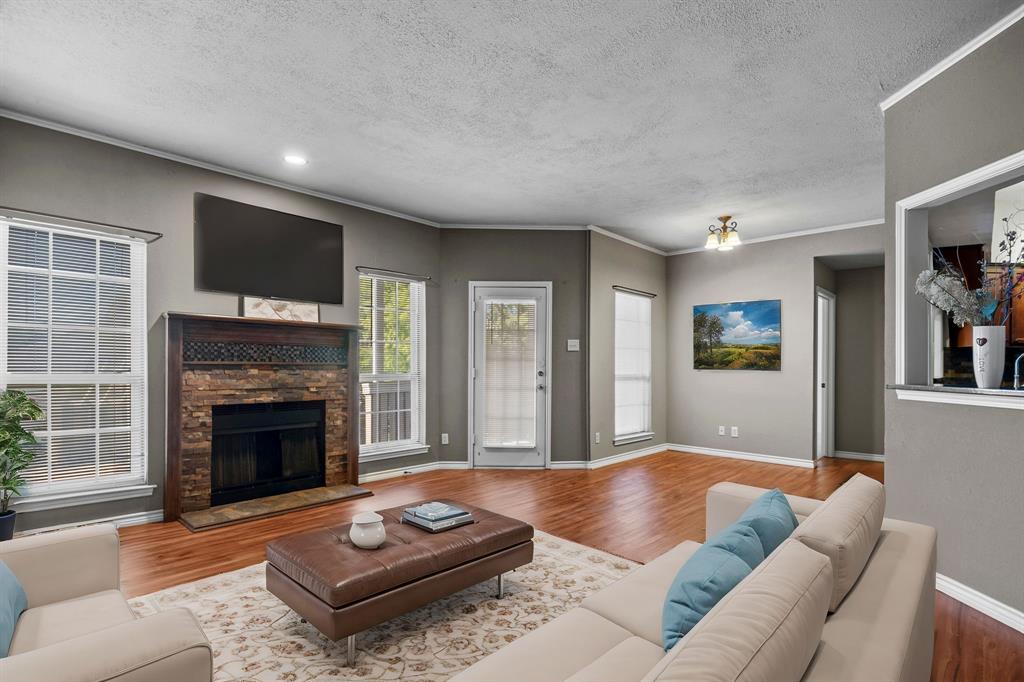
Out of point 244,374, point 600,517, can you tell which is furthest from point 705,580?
point 244,374

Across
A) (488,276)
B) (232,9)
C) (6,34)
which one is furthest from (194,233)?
(488,276)

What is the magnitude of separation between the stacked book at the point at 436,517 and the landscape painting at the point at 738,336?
202 inches

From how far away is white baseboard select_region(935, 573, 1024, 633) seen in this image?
2.45 metres

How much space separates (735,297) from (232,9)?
6.24m

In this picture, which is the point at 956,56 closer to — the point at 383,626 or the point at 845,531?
the point at 845,531

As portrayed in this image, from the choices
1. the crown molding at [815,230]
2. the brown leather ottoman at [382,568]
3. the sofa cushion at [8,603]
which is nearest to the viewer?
the sofa cushion at [8,603]

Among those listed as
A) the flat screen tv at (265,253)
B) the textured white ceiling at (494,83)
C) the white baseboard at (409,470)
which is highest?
the textured white ceiling at (494,83)

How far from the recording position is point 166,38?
263 centimetres

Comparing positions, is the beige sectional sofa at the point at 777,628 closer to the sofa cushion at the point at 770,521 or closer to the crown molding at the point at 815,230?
the sofa cushion at the point at 770,521

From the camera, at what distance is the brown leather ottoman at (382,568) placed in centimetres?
210

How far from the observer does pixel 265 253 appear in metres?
4.61

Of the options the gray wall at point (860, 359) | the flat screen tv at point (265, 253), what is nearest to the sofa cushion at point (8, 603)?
A: the flat screen tv at point (265, 253)

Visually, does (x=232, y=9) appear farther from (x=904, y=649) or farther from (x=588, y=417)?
(x=588, y=417)

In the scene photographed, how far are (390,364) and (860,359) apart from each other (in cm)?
597
